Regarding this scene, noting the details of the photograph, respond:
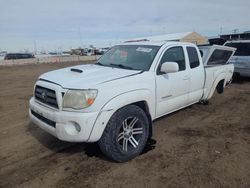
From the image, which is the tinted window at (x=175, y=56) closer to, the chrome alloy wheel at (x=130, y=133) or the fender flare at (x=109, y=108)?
the fender flare at (x=109, y=108)

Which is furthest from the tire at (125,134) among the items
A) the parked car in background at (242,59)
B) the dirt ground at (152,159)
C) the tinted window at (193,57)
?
the parked car in background at (242,59)

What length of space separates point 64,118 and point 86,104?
1.22ft

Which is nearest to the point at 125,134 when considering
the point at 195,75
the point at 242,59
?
the point at 195,75

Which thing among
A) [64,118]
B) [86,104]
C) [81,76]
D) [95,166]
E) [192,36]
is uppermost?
[192,36]

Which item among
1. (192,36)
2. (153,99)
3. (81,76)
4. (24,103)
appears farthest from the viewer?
(192,36)

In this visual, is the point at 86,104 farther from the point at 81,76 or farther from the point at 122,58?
the point at 122,58

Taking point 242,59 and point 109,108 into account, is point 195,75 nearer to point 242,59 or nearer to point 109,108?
point 109,108

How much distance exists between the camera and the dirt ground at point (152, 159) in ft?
10.3

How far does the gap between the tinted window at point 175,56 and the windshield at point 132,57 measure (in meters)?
0.23

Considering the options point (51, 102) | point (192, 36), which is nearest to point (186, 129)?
point (51, 102)

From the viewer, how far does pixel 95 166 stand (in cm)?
353

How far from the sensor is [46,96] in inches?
142

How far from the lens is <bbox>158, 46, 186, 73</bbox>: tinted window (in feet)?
14.8

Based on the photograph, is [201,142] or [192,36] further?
[192,36]
